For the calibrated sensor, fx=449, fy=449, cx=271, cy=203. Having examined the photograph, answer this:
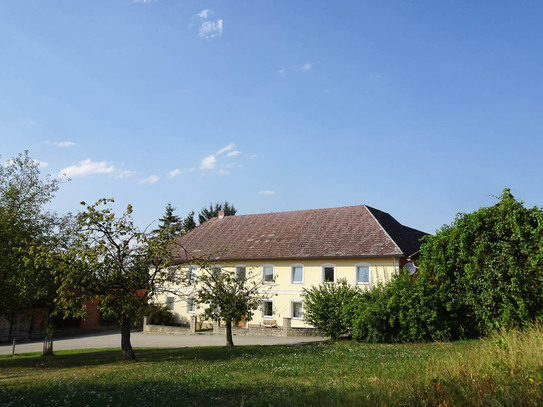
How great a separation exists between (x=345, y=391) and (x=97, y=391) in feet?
16.9

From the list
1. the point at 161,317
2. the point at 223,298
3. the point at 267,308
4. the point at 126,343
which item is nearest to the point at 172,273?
the point at 126,343

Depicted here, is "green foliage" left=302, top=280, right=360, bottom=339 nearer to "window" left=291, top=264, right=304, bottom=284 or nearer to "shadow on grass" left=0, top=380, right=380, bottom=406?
"window" left=291, top=264, right=304, bottom=284

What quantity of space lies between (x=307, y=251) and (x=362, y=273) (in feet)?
14.1

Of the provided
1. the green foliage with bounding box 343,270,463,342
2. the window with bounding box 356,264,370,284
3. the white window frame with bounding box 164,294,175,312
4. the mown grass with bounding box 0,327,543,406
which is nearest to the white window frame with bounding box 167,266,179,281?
the mown grass with bounding box 0,327,543,406

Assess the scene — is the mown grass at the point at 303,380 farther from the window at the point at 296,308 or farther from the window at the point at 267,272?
the window at the point at 267,272

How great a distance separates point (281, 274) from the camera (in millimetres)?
33844

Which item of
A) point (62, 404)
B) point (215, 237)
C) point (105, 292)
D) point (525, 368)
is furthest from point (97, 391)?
point (215, 237)

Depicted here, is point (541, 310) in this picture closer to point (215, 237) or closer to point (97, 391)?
point (97, 391)

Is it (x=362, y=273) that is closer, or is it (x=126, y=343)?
(x=126, y=343)

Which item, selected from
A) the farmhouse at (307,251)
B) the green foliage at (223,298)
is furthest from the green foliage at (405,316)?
the farmhouse at (307,251)

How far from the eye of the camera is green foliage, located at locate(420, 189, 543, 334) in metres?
18.4

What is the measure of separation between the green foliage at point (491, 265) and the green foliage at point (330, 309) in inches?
183

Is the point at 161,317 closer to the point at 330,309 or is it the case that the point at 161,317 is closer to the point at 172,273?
the point at 330,309

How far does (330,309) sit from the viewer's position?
79.0ft
